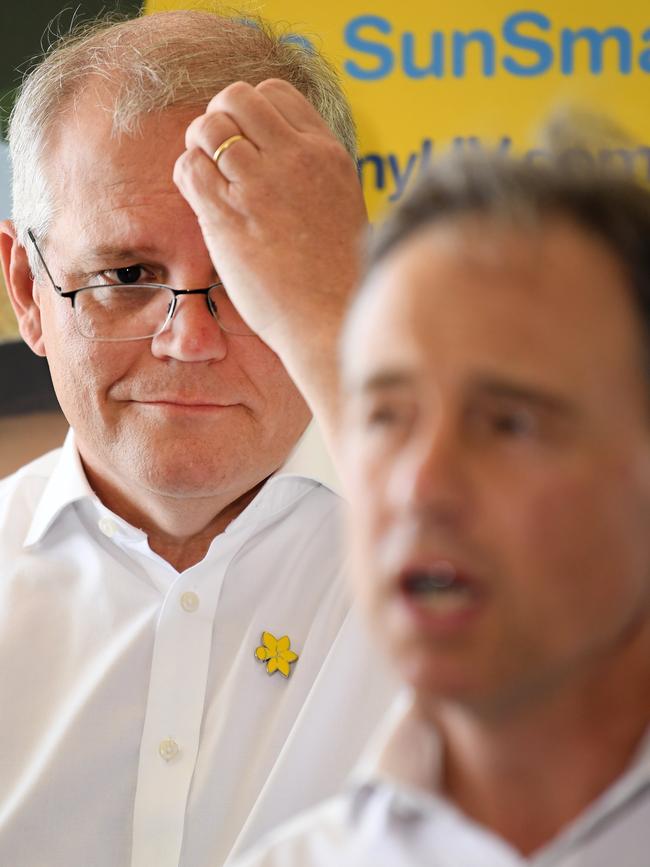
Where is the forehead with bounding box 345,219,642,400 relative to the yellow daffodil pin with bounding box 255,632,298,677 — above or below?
above

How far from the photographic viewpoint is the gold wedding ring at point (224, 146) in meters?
0.74

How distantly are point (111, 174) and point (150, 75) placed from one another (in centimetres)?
11

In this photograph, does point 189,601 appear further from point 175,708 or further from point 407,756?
Answer: point 407,756

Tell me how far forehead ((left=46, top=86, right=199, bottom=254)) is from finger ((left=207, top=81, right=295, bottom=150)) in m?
0.33

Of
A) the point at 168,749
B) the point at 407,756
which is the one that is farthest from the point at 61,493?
the point at 407,756

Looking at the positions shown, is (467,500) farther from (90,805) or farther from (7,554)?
(7,554)

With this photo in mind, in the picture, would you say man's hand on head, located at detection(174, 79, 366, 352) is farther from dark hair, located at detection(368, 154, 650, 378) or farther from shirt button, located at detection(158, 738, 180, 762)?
shirt button, located at detection(158, 738, 180, 762)

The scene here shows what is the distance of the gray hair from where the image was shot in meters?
1.13

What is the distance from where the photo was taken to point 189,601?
1165 mm

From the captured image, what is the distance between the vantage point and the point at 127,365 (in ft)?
3.68

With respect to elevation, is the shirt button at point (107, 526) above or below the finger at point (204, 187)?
below

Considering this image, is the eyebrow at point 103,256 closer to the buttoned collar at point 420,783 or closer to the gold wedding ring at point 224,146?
the gold wedding ring at point 224,146

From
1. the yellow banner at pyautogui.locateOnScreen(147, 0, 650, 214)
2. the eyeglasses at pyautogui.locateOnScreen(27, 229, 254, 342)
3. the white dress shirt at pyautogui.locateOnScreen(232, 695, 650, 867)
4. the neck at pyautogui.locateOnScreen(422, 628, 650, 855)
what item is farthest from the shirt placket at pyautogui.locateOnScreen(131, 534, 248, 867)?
the yellow banner at pyautogui.locateOnScreen(147, 0, 650, 214)

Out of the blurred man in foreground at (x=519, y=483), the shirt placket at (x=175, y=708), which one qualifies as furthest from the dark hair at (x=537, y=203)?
the shirt placket at (x=175, y=708)
